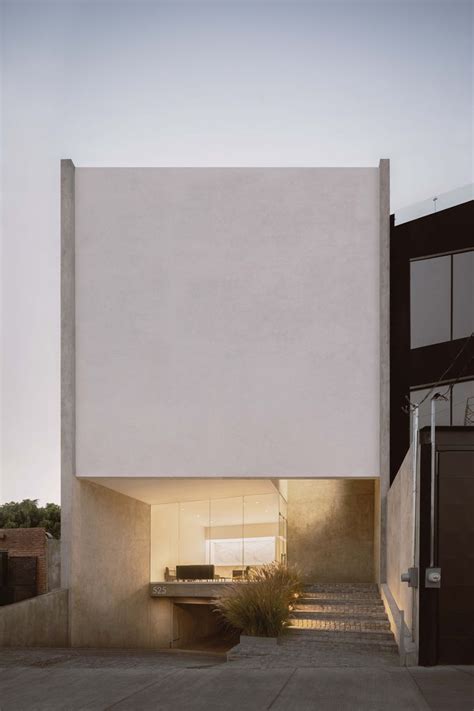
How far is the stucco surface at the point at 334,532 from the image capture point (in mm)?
22656

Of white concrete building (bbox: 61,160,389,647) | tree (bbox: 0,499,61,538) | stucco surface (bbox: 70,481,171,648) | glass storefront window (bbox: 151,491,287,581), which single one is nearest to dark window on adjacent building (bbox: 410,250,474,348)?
white concrete building (bbox: 61,160,389,647)

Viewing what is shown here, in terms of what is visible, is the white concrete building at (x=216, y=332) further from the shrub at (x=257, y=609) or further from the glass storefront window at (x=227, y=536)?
the glass storefront window at (x=227, y=536)

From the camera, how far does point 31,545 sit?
17.3 meters

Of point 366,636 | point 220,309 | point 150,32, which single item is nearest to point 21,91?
point 150,32

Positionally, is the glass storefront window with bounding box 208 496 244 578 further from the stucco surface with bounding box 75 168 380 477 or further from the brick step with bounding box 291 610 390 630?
the brick step with bounding box 291 610 390 630

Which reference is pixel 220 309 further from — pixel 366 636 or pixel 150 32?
pixel 150 32

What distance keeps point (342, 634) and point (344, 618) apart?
150 centimetres

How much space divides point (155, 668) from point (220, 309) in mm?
9824

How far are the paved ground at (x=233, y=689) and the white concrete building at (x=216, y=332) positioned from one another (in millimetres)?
8345

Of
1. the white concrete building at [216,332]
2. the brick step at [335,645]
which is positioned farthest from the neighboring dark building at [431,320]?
the brick step at [335,645]

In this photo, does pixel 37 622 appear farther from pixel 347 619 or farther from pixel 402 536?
pixel 402 536

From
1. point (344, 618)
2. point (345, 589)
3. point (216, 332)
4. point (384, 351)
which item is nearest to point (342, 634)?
point (344, 618)

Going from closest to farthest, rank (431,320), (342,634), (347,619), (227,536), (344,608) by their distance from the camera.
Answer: (342,634) → (347,619) → (344,608) → (431,320) → (227,536)

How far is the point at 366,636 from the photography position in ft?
44.3
